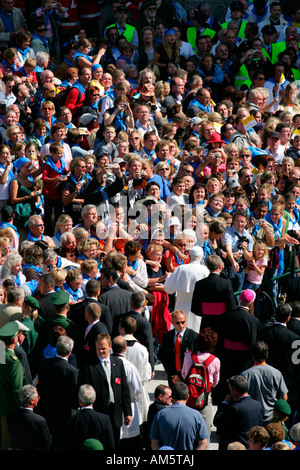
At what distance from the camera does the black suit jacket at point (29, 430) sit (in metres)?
7.75

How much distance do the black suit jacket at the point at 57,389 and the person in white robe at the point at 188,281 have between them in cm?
253

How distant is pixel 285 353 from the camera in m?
9.57

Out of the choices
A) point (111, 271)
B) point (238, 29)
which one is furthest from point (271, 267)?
point (238, 29)

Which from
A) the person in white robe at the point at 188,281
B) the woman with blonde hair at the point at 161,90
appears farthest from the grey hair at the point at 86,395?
the woman with blonde hair at the point at 161,90

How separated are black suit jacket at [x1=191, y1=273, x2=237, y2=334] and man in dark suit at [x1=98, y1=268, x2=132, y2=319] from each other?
2.74 feet

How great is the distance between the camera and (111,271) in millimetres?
9836

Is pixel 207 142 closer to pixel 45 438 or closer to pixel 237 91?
pixel 237 91

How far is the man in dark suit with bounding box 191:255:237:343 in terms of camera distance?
10.2 metres

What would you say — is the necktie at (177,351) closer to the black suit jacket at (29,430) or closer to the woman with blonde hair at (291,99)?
the black suit jacket at (29,430)

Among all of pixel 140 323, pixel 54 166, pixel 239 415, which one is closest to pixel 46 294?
pixel 140 323

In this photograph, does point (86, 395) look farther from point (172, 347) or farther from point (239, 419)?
point (172, 347)

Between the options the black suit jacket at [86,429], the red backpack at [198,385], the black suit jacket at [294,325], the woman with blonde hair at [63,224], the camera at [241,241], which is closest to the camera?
the black suit jacket at [86,429]

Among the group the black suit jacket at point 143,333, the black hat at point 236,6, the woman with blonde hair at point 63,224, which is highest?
the black hat at point 236,6

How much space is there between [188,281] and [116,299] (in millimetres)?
1100
